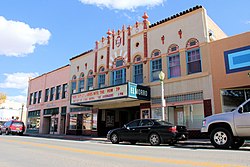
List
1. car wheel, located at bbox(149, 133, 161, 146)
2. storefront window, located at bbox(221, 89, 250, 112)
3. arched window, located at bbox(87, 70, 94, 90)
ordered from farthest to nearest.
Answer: arched window, located at bbox(87, 70, 94, 90), storefront window, located at bbox(221, 89, 250, 112), car wheel, located at bbox(149, 133, 161, 146)

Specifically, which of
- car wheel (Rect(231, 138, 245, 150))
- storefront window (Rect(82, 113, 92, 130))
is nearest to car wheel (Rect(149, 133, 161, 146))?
car wheel (Rect(231, 138, 245, 150))

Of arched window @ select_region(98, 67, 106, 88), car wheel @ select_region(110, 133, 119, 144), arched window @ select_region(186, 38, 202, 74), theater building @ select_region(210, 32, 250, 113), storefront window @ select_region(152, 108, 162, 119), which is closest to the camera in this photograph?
theater building @ select_region(210, 32, 250, 113)

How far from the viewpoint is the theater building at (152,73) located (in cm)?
1611

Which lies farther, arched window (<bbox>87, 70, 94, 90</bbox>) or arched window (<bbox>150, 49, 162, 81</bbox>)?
arched window (<bbox>87, 70, 94, 90</bbox>)

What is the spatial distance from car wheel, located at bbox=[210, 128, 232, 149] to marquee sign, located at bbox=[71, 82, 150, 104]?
765 centimetres

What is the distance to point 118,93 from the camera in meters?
17.4

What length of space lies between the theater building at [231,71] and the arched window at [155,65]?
14.2 feet

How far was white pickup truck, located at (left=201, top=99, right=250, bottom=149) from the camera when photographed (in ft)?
30.6

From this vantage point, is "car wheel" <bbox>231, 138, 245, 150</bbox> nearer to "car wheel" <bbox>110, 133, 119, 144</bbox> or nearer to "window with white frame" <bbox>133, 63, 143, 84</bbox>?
"car wheel" <bbox>110, 133, 119, 144</bbox>

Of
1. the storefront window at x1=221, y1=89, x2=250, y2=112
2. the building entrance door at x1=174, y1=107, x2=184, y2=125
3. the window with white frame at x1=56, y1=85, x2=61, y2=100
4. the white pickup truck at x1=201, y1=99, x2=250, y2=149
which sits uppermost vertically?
the window with white frame at x1=56, y1=85, x2=61, y2=100

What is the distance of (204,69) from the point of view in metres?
15.8

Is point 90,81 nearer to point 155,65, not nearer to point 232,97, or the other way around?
point 155,65

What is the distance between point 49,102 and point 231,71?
22.0m

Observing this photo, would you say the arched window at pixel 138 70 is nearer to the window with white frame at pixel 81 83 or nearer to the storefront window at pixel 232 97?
the storefront window at pixel 232 97
